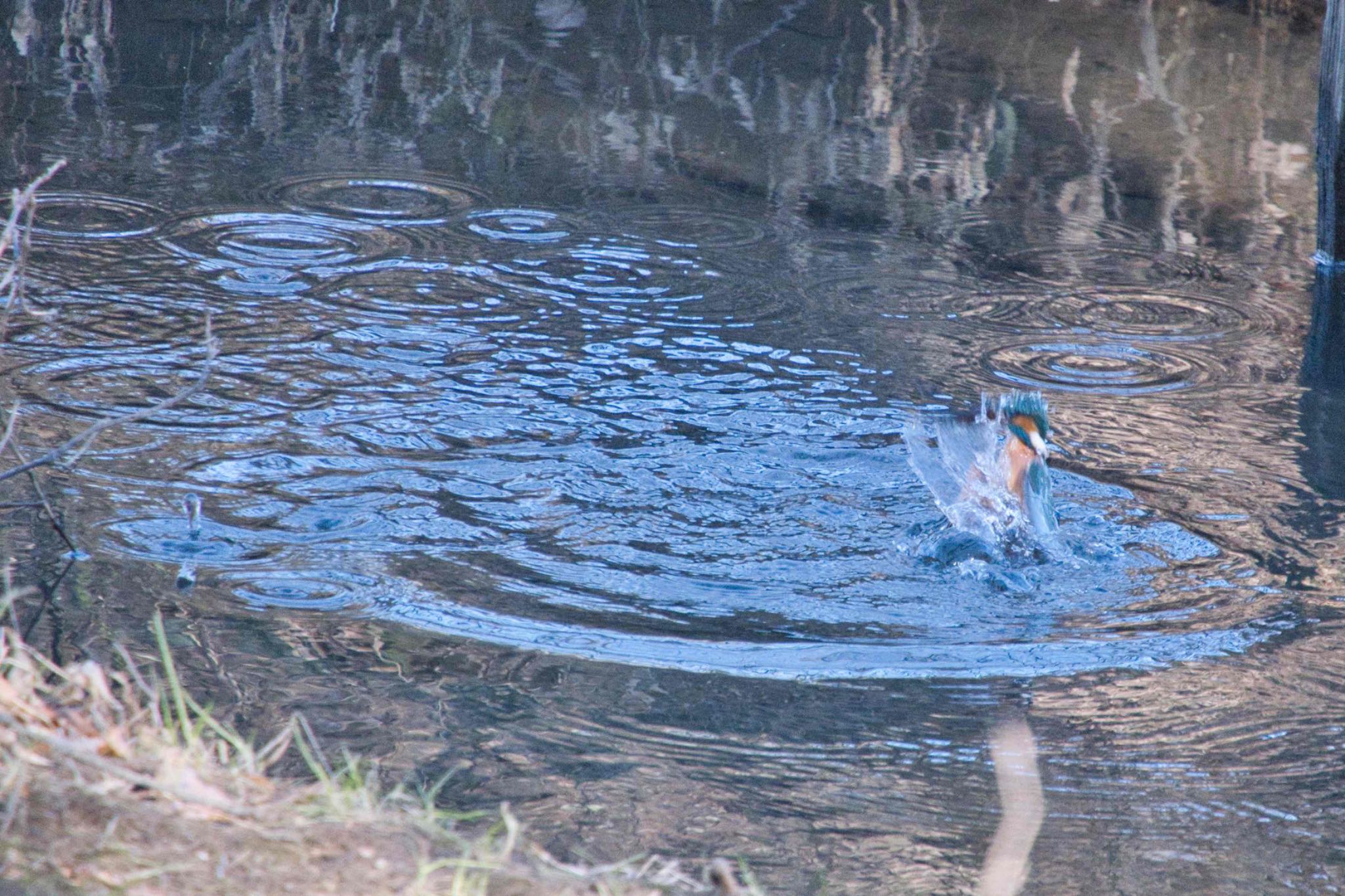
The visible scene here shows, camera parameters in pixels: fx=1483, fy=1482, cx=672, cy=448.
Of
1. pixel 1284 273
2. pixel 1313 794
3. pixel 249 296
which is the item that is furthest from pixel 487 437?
pixel 1284 273

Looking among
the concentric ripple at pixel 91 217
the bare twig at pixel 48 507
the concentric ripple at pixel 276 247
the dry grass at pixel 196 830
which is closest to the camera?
the dry grass at pixel 196 830

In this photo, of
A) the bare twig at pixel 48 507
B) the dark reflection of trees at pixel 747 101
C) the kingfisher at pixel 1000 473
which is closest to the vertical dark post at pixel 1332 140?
the dark reflection of trees at pixel 747 101

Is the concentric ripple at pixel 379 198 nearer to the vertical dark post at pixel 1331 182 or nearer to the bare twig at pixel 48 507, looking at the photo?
the bare twig at pixel 48 507

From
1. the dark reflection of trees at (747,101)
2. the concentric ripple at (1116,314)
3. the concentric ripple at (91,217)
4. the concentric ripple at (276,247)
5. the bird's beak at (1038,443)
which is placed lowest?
the bird's beak at (1038,443)

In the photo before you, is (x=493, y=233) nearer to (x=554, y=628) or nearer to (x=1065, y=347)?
(x=1065, y=347)

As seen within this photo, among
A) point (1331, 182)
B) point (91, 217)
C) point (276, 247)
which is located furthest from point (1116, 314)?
point (91, 217)

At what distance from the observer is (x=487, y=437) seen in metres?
4.77

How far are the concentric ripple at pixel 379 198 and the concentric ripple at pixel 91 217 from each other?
599mm

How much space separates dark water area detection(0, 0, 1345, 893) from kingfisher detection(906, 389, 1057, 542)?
82 mm

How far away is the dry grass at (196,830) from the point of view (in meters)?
2.10

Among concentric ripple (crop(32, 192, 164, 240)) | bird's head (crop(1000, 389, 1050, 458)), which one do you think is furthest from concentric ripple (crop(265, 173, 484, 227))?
bird's head (crop(1000, 389, 1050, 458))

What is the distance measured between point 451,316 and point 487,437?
1.07 m

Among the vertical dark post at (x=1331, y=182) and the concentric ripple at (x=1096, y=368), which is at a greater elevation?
the vertical dark post at (x=1331, y=182)

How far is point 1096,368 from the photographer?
564 cm
